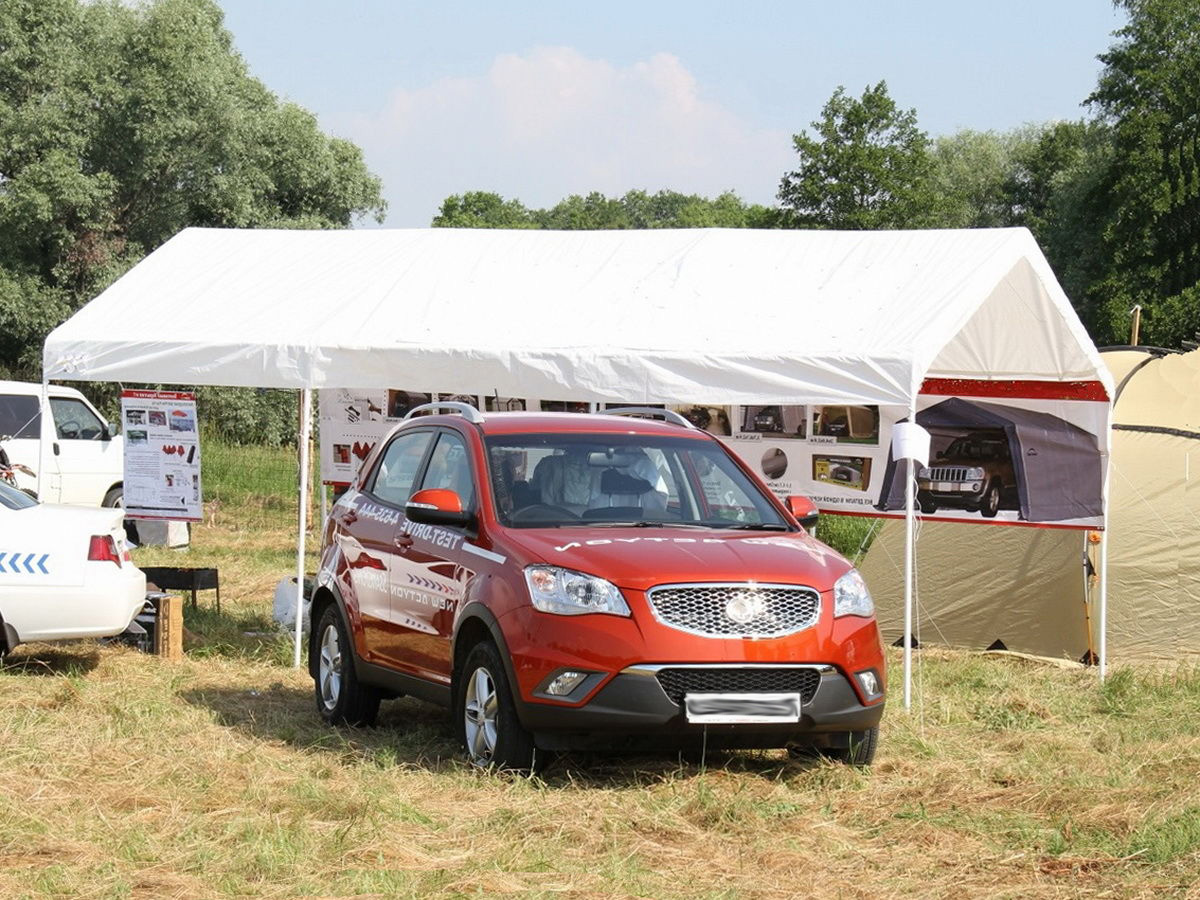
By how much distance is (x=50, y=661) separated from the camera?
1138 centimetres

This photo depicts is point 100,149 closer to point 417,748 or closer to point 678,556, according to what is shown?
point 417,748

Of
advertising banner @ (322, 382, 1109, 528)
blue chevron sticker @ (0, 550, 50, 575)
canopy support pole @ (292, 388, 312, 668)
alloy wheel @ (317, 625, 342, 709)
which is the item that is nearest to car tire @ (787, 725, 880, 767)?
alloy wheel @ (317, 625, 342, 709)

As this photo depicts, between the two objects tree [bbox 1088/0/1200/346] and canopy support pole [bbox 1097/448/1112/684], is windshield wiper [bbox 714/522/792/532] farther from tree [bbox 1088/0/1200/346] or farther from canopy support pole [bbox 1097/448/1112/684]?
tree [bbox 1088/0/1200/346]

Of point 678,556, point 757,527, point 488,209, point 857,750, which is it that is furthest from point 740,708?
point 488,209

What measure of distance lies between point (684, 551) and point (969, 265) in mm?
4093

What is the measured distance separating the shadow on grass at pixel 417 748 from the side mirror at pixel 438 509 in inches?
42.4

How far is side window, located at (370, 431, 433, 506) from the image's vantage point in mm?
8875

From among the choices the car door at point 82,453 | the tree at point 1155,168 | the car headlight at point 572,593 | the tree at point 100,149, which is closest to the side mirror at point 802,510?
the car headlight at point 572,593

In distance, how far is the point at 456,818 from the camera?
22.0 ft

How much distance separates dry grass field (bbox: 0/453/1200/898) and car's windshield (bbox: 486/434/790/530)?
3.65 feet

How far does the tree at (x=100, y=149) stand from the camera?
30328mm

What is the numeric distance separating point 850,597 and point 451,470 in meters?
2.10

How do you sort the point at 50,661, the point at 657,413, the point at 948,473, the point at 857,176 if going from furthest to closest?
the point at 857,176 < the point at 948,473 < the point at 50,661 < the point at 657,413

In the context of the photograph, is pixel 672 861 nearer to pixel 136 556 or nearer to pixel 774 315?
pixel 774 315
